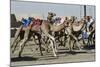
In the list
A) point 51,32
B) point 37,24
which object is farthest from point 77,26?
point 37,24

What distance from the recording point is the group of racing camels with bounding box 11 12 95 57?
107 inches

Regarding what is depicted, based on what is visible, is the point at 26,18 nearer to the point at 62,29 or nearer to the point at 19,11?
the point at 19,11

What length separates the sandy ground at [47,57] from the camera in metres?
2.71

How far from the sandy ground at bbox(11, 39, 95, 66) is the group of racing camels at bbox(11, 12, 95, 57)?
0.05 m

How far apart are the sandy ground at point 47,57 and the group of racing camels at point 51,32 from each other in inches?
2.1

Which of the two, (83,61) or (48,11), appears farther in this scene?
(83,61)

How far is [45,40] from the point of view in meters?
2.84

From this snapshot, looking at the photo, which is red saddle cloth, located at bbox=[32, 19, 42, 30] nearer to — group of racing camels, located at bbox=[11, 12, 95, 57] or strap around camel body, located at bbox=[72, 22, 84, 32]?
group of racing camels, located at bbox=[11, 12, 95, 57]

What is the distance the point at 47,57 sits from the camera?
112 inches

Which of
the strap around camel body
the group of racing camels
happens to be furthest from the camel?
the strap around camel body

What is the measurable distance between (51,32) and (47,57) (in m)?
0.32

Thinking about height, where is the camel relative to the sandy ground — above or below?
above
